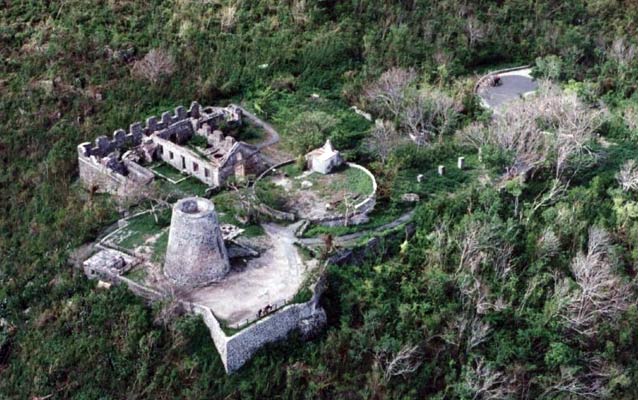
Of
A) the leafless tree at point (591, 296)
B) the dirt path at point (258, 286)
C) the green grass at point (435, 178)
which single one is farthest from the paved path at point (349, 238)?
the leafless tree at point (591, 296)

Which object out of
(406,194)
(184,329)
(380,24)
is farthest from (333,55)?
(184,329)

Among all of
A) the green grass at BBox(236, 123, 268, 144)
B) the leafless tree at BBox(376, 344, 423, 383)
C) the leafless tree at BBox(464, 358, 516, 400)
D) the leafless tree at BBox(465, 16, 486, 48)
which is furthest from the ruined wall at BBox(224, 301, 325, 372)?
the leafless tree at BBox(465, 16, 486, 48)

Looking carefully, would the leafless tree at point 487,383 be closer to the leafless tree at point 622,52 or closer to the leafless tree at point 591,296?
the leafless tree at point 591,296

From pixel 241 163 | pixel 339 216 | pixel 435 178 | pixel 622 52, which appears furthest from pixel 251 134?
pixel 622 52

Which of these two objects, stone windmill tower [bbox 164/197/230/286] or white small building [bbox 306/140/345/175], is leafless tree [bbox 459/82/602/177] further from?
stone windmill tower [bbox 164/197/230/286]

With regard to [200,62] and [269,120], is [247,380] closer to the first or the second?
[269,120]
